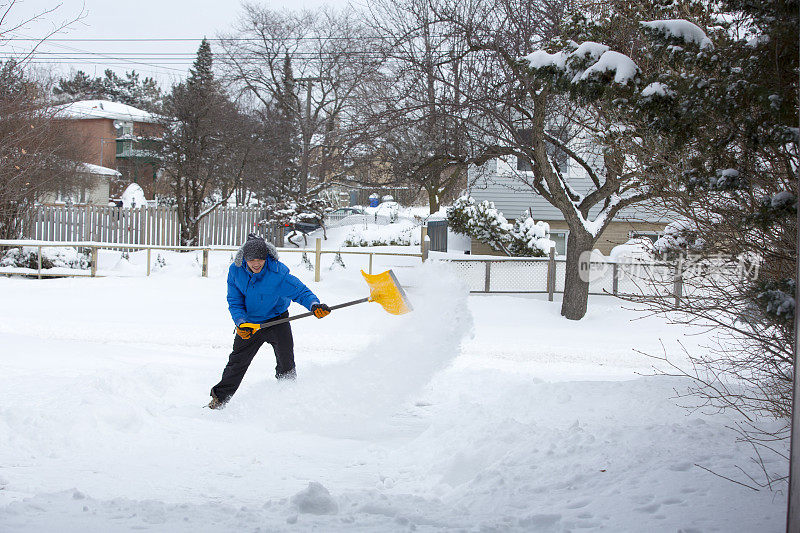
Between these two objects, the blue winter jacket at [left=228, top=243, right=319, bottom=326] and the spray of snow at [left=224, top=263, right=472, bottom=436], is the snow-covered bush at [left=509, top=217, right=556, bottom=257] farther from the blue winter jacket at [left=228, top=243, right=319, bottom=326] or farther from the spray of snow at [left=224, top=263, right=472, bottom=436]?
the blue winter jacket at [left=228, top=243, right=319, bottom=326]

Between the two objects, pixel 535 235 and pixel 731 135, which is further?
pixel 535 235

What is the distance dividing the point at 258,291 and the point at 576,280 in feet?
26.8

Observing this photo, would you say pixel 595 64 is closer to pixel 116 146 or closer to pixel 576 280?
pixel 576 280

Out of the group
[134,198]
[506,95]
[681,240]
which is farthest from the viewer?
[134,198]

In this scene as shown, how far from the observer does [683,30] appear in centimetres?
405

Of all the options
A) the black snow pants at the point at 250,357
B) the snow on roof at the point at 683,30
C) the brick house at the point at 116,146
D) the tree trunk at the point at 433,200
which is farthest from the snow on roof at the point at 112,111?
the snow on roof at the point at 683,30

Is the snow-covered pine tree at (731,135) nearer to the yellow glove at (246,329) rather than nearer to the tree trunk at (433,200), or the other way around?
the yellow glove at (246,329)

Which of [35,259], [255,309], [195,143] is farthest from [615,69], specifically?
[195,143]

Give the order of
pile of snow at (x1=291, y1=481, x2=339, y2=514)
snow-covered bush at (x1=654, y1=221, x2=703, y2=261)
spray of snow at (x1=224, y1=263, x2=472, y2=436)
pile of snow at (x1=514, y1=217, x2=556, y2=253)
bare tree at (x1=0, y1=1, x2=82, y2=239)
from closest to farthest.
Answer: pile of snow at (x1=291, y1=481, x2=339, y2=514), snow-covered bush at (x1=654, y1=221, x2=703, y2=261), spray of snow at (x1=224, y1=263, x2=472, y2=436), bare tree at (x1=0, y1=1, x2=82, y2=239), pile of snow at (x1=514, y1=217, x2=556, y2=253)

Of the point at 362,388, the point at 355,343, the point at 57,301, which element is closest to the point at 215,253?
the point at 57,301

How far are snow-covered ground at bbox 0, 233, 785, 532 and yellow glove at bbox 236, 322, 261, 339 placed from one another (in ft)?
2.07

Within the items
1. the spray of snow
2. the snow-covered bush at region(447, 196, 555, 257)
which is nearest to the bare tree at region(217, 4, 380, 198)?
the snow-covered bush at region(447, 196, 555, 257)

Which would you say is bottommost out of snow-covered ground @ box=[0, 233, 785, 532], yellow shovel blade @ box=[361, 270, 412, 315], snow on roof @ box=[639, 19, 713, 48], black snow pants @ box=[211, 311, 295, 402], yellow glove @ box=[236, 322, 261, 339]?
snow-covered ground @ box=[0, 233, 785, 532]

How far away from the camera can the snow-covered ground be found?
355cm
